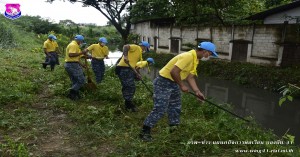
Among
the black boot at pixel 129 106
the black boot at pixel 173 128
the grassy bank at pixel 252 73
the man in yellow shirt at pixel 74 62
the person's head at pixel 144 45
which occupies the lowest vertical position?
the grassy bank at pixel 252 73

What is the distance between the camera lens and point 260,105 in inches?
407

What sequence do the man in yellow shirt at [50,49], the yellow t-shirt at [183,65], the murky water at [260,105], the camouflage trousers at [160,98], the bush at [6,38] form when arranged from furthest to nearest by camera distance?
the bush at [6,38] → the man in yellow shirt at [50,49] → the murky water at [260,105] → the camouflage trousers at [160,98] → the yellow t-shirt at [183,65]

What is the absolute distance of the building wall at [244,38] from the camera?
1427 cm

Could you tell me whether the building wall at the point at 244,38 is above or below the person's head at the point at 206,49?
below

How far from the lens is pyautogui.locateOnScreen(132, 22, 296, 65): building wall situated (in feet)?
46.8

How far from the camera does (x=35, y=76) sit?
33.8 ft

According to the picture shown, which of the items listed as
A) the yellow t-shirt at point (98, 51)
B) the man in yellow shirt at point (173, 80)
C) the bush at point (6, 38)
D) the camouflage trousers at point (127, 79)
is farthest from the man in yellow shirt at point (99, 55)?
the bush at point (6, 38)

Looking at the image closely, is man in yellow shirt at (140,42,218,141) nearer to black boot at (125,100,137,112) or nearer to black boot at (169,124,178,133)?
black boot at (169,124,178,133)

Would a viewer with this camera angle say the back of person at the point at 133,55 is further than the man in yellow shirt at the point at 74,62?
No

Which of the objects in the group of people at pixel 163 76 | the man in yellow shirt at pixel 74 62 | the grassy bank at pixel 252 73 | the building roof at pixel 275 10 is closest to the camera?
the group of people at pixel 163 76

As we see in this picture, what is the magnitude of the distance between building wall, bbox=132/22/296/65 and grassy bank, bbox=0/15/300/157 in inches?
332

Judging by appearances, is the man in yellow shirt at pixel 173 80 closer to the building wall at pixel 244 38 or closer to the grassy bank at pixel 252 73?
the grassy bank at pixel 252 73

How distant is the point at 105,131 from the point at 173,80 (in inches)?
65.8

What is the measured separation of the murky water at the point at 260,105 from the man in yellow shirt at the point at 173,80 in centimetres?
348
